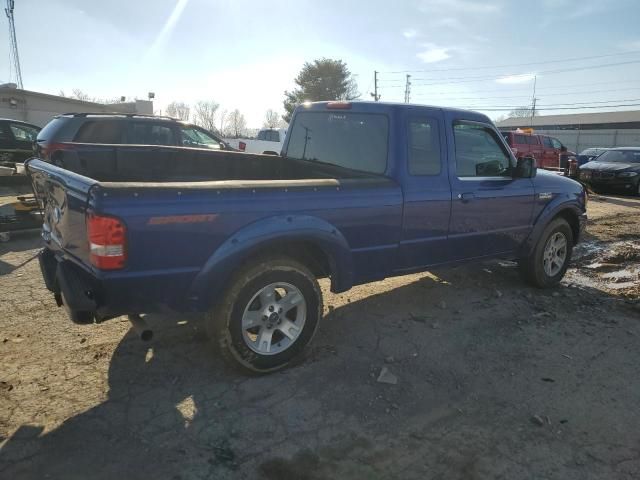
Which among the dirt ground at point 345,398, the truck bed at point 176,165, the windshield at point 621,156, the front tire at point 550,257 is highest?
the windshield at point 621,156

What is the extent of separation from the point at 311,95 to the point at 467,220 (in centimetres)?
4829

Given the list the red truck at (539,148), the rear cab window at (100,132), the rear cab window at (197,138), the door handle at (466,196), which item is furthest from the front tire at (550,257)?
the red truck at (539,148)

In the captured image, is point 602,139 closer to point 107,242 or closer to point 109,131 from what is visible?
point 109,131

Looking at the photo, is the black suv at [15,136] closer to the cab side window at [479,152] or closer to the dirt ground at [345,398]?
the dirt ground at [345,398]

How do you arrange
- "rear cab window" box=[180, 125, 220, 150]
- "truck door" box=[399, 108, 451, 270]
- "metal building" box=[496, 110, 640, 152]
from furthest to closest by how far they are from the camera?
"metal building" box=[496, 110, 640, 152]
"rear cab window" box=[180, 125, 220, 150]
"truck door" box=[399, 108, 451, 270]

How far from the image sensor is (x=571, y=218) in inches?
225

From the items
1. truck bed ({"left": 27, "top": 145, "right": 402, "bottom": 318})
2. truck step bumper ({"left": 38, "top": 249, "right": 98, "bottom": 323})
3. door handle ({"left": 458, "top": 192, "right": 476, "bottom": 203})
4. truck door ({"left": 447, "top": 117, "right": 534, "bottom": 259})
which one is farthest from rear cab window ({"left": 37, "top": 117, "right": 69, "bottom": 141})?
door handle ({"left": 458, "top": 192, "right": 476, "bottom": 203})

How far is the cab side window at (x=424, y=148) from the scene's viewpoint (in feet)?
13.4

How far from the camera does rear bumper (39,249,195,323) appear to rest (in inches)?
107

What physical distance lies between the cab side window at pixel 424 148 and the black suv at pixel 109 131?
6.40 m

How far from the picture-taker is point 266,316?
3.32 metres

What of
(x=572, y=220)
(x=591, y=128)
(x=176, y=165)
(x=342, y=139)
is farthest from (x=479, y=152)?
(x=591, y=128)

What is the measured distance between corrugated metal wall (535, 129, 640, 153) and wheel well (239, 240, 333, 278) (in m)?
50.8

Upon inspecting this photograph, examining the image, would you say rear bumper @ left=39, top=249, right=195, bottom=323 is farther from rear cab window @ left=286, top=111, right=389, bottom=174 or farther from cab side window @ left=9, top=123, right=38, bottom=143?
cab side window @ left=9, top=123, right=38, bottom=143
